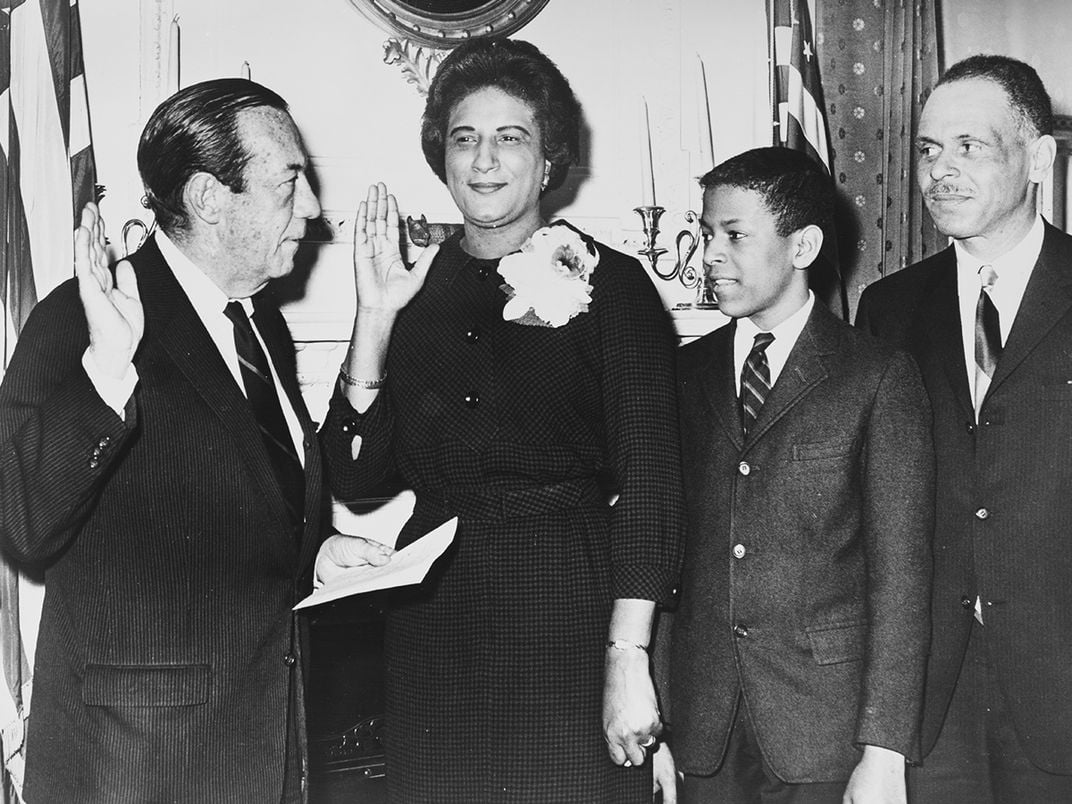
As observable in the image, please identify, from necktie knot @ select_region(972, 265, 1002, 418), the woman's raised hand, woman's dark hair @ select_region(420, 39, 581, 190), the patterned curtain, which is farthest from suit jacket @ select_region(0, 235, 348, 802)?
the patterned curtain

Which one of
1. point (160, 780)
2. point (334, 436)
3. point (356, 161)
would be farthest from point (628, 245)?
point (160, 780)

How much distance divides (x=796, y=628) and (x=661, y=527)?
37 cm

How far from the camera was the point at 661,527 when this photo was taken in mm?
2049

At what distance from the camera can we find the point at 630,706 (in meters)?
1.97

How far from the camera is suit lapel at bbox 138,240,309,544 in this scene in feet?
6.52

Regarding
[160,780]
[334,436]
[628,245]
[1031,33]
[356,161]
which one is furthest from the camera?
[1031,33]

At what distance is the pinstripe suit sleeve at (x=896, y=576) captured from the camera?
2057 mm

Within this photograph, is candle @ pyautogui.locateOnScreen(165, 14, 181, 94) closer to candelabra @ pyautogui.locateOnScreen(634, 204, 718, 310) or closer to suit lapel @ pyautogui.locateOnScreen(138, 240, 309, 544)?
suit lapel @ pyautogui.locateOnScreen(138, 240, 309, 544)

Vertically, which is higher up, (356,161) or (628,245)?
(356,161)

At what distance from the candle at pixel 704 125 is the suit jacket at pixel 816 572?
1719mm

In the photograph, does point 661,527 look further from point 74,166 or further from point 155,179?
point 74,166

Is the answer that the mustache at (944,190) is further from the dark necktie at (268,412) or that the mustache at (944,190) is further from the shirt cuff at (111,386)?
the shirt cuff at (111,386)

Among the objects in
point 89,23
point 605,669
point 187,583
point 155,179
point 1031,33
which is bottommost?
point 605,669

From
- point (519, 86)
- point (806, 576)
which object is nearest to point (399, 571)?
point (806, 576)
